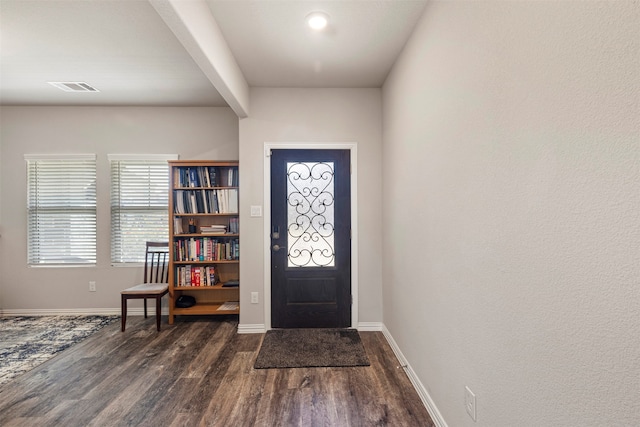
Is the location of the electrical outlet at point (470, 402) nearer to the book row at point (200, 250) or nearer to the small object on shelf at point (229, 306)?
the small object on shelf at point (229, 306)

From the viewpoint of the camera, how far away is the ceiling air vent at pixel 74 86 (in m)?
3.08

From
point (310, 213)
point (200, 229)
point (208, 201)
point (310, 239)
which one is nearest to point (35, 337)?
point (200, 229)

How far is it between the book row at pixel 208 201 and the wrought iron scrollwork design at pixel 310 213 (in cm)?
79

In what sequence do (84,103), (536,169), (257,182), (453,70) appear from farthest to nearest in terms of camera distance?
1. (84,103)
2. (257,182)
3. (453,70)
4. (536,169)

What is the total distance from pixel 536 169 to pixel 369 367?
2.04 meters

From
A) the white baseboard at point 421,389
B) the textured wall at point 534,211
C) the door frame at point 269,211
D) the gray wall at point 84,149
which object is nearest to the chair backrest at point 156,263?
the gray wall at point 84,149

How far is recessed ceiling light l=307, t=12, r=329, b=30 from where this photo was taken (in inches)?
76.5

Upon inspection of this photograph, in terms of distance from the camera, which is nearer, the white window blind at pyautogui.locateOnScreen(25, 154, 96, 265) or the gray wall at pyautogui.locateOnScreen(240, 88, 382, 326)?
the gray wall at pyautogui.locateOnScreen(240, 88, 382, 326)

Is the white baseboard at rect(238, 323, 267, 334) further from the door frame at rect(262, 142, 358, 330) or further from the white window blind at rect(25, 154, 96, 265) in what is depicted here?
the white window blind at rect(25, 154, 96, 265)

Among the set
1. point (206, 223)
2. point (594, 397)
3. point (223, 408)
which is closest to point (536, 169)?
point (594, 397)

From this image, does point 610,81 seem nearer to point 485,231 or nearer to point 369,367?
point 485,231

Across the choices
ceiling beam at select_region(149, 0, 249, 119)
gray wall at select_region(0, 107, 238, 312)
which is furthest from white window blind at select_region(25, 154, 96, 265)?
ceiling beam at select_region(149, 0, 249, 119)

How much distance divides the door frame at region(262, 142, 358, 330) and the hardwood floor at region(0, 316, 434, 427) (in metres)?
0.46

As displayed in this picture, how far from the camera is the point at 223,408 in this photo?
187 cm
